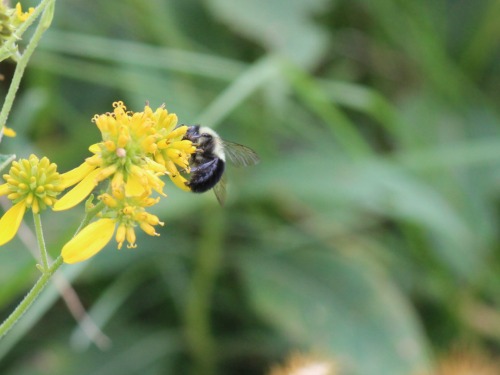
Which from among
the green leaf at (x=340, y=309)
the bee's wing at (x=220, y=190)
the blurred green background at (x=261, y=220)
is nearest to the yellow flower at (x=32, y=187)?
the bee's wing at (x=220, y=190)

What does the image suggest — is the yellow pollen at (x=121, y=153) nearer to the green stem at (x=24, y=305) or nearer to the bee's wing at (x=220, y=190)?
the green stem at (x=24, y=305)

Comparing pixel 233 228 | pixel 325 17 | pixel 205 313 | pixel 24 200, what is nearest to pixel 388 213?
pixel 233 228

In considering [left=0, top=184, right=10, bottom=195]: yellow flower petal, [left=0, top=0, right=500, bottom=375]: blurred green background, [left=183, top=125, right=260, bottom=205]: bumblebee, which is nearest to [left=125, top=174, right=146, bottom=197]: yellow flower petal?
[left=0, top=184, right=10, bottom=195]: yellow flower petal

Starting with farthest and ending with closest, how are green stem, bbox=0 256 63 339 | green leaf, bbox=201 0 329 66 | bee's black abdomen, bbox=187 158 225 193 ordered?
green leaf, bbox=201 0 329 66 → bee's black abdomen, bbox=187 158 225 193 → green stem, bbox=0 256 63 339

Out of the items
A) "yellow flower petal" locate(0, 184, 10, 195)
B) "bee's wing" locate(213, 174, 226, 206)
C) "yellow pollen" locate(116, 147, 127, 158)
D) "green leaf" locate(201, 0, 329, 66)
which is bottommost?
"yellow pollen" locate(116, 147, 127, 158)

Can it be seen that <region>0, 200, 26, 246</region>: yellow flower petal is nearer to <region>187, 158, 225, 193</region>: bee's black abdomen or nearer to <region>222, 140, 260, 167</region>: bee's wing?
<region>187, 158, 225, 193</region>: bee's black abdomen

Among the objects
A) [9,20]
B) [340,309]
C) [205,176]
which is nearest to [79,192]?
[9,20]

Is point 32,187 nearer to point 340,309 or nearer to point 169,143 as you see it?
point 169,143

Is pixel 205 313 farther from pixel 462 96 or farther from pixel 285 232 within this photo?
pixel 462 96
